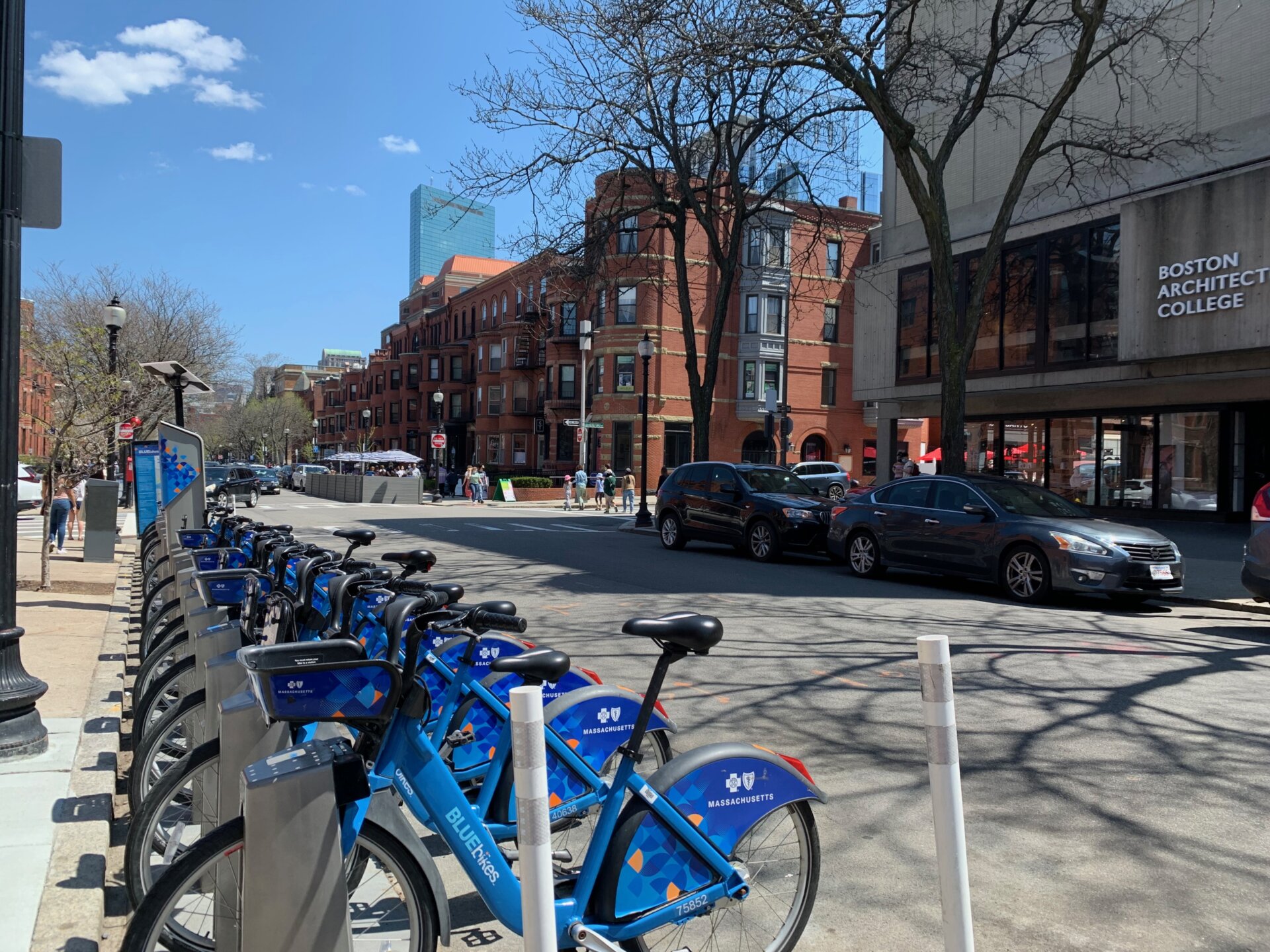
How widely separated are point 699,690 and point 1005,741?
2.09 metres

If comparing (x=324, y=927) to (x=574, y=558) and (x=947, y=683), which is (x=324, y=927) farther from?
(x=574, y=558)

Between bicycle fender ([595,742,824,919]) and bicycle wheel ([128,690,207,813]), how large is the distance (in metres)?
1.92

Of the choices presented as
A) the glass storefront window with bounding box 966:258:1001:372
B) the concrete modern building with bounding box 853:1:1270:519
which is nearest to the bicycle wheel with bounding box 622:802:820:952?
the concrete modern building with bounding box 853:1:1270:519

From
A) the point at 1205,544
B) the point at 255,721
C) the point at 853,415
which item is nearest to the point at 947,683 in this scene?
the point at 255,721

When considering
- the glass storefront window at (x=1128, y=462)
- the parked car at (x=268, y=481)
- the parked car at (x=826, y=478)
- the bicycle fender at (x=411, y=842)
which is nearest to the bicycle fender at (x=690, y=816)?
the bicycle fender at (x=411, y=842)

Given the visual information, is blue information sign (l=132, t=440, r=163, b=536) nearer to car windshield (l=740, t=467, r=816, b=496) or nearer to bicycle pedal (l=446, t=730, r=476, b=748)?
car windshield (l=740, t=467, r=816, b=496)

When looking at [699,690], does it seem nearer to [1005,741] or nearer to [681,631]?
[1005,741]

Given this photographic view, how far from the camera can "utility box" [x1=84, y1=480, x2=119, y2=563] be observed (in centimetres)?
1612

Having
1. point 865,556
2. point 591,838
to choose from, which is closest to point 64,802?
point 591,838

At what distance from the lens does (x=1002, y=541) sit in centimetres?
1242

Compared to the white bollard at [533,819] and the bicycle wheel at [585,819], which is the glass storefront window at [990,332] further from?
the white bollard at [533,819]

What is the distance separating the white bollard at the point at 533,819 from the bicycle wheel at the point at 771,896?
1.05 meters

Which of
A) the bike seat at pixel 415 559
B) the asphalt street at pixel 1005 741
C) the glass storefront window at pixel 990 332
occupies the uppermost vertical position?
the glass storefront window at pixel 990 332

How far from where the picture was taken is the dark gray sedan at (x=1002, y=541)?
37.8ft
